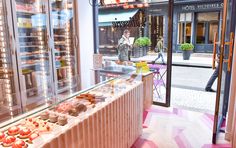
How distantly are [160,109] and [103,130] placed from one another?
2256 mm

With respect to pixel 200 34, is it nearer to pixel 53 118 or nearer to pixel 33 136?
pixel 53 118

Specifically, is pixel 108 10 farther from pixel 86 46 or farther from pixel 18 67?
pixel 18 67

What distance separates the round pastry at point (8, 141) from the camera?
1126mm

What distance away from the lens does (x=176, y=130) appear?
9.51 ft

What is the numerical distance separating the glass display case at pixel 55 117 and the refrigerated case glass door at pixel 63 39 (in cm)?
219

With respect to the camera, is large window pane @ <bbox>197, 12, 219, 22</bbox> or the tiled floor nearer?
the tiled floor

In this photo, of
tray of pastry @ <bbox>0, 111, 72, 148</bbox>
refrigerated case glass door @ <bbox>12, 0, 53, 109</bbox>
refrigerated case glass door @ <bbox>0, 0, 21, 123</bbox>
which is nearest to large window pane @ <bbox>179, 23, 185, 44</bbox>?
refrigerated case glass door @ <bbox>12, 0, 53, 109</bbox>

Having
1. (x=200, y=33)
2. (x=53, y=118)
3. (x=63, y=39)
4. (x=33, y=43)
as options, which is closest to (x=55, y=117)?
(x=53, y=118)

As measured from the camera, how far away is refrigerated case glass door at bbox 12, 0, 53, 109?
11.1 feet

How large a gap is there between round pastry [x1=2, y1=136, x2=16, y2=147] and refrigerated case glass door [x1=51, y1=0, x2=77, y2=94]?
9.01ft

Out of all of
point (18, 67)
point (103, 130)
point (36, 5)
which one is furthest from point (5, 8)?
point (103, 130)

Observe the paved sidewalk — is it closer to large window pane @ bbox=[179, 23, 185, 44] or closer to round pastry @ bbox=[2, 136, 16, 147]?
large window pane @ bbox=[179, 23, 185, 44]

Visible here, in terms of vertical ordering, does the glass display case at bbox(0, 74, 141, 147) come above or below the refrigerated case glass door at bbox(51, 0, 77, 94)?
below

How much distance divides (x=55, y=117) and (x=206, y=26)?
12540 millimetres
